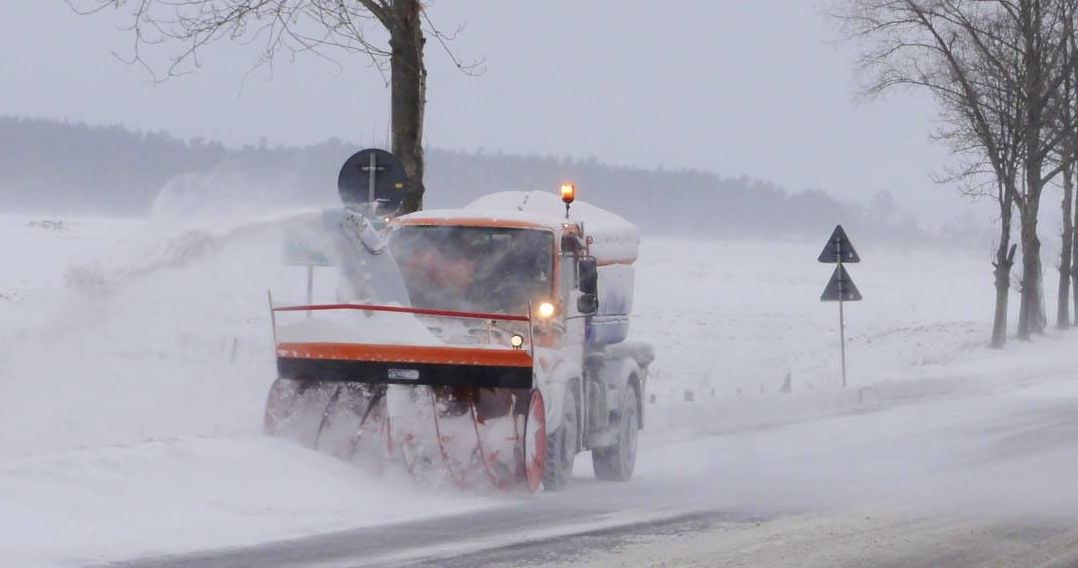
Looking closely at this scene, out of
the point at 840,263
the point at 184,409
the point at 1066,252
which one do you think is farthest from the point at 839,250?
the point at 1066,252

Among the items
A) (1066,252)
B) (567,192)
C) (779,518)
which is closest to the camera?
(779,518)

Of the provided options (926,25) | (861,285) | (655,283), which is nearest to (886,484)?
(926,25)

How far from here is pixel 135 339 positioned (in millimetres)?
13164

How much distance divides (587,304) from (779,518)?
8.28 feet

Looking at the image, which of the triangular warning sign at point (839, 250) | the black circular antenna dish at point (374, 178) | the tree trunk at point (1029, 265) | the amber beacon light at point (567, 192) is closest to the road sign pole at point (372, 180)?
the black circular antenna dish at point (374, 178)

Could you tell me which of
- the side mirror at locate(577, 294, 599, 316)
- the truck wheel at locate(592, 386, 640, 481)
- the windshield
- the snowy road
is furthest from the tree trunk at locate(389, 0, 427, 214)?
the side mirror at locate(577, 294, 599, 316)

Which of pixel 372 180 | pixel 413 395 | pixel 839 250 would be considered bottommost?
pixel 413 395

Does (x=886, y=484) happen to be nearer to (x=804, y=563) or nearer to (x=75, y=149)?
(x=804, y=563)

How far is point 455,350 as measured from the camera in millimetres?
10422

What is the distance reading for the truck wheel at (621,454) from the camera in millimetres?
12922

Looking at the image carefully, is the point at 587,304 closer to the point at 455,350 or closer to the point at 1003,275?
the point at 455,350

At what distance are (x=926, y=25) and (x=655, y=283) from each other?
101 ft

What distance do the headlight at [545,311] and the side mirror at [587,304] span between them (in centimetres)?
21

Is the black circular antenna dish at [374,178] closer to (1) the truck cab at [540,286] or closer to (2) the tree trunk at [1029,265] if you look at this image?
(1) the truck cab at [540,286]
